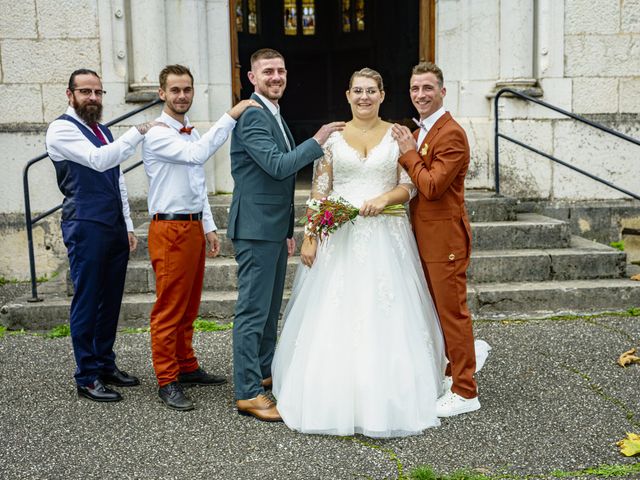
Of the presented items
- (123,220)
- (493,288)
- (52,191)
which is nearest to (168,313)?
(123,220)

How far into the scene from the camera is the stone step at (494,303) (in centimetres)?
619

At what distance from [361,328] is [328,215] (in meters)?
0.66

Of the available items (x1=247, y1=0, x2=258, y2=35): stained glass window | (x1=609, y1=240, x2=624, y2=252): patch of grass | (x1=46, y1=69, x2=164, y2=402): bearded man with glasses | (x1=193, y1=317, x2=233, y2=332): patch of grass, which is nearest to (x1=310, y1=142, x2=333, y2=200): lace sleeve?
(x1=46, y1=69, x2=164, y2=402): bearded man with glasses

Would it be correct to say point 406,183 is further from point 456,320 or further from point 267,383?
point 267,383

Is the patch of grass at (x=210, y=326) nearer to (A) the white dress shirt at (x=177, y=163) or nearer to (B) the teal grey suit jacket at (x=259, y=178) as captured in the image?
(A) the white dress shirt at (x=177, y=163)

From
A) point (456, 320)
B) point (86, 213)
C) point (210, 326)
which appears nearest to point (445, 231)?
point (456, 320)

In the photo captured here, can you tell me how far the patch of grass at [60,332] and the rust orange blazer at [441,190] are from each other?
10.9 feet

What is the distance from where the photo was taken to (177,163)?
430 centimetres

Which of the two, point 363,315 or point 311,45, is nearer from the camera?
point 363,315

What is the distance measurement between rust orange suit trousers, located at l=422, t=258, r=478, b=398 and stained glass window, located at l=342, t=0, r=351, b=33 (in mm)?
10600

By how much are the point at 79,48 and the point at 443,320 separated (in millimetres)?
5587

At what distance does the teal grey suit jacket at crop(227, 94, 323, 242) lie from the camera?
4020 mm

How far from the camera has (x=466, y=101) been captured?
8.27m

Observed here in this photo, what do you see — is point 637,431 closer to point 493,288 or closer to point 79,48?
point 493,288
